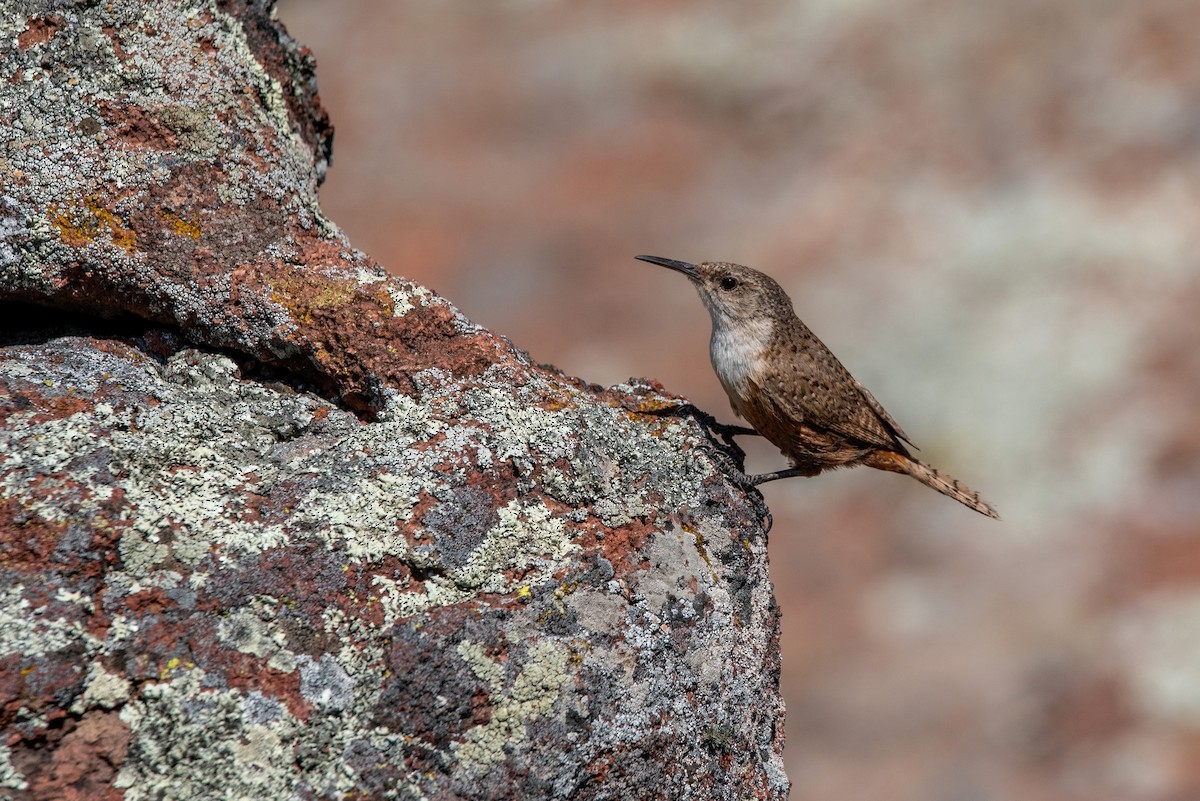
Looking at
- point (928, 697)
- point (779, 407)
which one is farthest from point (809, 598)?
point (779, 407)

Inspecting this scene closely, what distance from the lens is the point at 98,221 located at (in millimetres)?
3146

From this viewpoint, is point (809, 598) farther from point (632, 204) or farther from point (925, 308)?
point (632, 204)

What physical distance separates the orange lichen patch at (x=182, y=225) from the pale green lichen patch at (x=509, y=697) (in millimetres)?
1501

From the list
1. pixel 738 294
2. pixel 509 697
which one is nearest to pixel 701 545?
pixel 509 697

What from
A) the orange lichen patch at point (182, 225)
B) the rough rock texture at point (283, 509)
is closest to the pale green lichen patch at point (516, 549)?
the rough rock texture at point (283, 509)

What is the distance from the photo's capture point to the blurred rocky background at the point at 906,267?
24.1ft

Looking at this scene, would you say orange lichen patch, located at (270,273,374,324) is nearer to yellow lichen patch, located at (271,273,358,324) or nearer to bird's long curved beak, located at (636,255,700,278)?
yellow lichen patch, located at (271,273,358,324)

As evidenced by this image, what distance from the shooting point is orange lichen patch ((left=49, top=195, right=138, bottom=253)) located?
3.12 m

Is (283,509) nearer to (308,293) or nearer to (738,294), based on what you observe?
(308,293)

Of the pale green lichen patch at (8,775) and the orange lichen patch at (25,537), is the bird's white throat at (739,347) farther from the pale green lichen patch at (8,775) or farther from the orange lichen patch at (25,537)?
the pale green lichen patch at (8,775)

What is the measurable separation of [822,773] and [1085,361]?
14.1ft

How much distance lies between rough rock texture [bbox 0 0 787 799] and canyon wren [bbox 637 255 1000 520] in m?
1.16

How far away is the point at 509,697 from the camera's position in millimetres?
2609

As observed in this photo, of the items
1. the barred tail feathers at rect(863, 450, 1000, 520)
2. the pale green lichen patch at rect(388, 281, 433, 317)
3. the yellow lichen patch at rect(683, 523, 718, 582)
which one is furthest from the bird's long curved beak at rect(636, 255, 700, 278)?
the yellow lichen patch at rect(683, 523, 718, 582)
